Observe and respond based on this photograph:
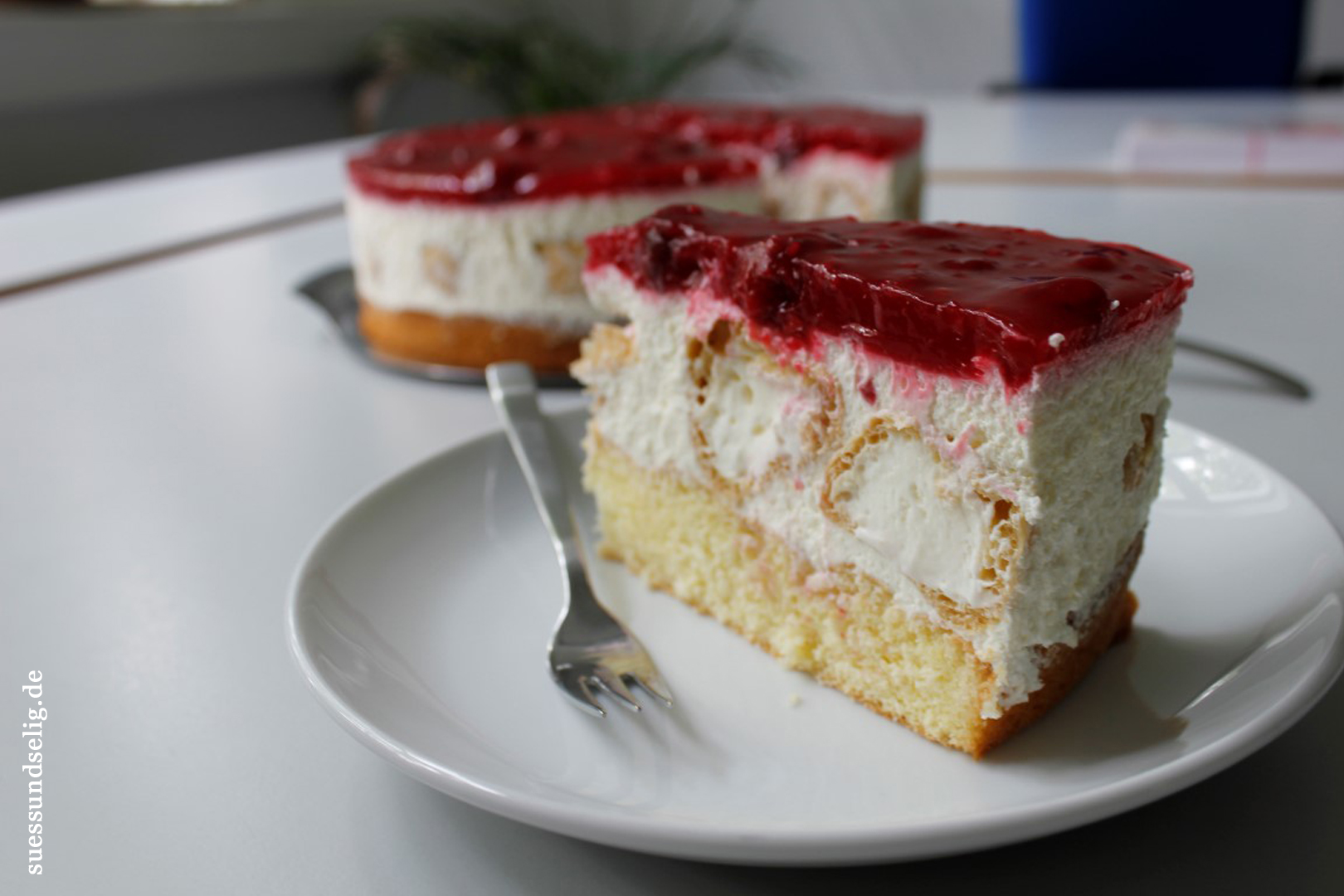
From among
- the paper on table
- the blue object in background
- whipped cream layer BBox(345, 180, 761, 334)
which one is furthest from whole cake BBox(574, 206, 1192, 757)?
the blue object in background

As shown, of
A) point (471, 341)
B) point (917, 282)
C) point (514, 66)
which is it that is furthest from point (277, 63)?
point (917, 282)

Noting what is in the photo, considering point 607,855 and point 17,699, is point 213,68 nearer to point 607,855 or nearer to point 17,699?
point 17,699

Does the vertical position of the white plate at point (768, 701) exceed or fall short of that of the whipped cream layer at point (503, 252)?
it falls short

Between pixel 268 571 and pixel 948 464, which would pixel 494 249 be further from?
pixel 948 464

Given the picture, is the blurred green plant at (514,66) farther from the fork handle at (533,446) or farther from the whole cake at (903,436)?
the whole cake at (903,436)

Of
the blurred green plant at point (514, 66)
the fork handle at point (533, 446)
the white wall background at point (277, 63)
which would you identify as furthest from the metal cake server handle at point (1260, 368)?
the blurred green plant at point (514, 66)

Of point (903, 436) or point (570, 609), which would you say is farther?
point (570, 609)
